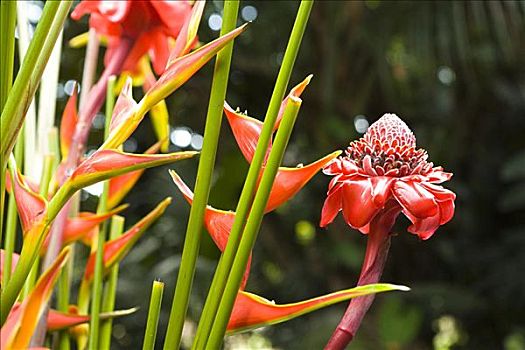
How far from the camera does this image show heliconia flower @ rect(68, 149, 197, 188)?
0.14m

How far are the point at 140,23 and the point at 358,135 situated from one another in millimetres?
1065

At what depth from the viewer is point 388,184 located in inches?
6.6

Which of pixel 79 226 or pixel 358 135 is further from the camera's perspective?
pixel 358 135

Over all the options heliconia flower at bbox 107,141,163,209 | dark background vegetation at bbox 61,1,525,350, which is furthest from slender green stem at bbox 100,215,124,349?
dark background vegetation at bbox 61,1,525,350

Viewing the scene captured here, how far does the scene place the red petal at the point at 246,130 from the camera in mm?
165

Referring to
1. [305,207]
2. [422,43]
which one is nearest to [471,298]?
[305,207]

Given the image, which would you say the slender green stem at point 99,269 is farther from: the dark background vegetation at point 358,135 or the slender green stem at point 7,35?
the dark background vegetation at point 358,135

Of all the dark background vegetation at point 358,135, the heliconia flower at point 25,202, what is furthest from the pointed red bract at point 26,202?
the dark background vegetation at point 358,135

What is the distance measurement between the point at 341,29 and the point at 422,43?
18 centimetres

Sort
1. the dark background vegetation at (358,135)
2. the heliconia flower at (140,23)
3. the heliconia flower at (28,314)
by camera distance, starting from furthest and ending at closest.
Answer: the dark background vegetation at (358,135)
the heliconia flower at (140,23)
the heliconia flower at (28,314)

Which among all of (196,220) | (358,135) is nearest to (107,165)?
(196,220)

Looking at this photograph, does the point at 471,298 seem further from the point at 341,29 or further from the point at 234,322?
the point at 234,322

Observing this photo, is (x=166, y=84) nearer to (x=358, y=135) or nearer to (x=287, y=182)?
(x=287, y=182)

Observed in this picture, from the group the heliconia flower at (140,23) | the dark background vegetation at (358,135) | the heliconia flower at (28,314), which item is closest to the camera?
the heliconia flower at (28,314)
